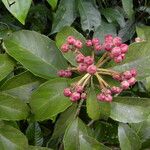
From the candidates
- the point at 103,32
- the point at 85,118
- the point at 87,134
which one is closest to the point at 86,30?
the point at 103,32

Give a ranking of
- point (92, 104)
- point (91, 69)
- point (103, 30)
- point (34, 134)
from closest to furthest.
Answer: point (91, 69), point (92, 104), point (34, 134), point (103, 30)

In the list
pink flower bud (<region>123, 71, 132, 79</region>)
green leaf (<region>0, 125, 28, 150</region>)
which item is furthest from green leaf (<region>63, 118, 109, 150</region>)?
pink flower bud (<region>123, 71, 132, 79</region>)

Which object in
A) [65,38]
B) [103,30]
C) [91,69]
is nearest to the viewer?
[91,69]

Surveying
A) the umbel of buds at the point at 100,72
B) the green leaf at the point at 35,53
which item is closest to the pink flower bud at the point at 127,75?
the umbel of buds at the point at 100,72

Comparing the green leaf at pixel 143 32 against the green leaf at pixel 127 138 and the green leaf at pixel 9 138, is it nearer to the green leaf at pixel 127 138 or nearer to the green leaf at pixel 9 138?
the green leaf at pixel 127 138

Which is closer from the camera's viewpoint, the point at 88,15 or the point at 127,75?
the point at 127,75

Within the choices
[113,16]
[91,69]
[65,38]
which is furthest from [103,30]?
[91,69]

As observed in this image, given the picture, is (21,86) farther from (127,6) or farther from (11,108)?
(127,6)
